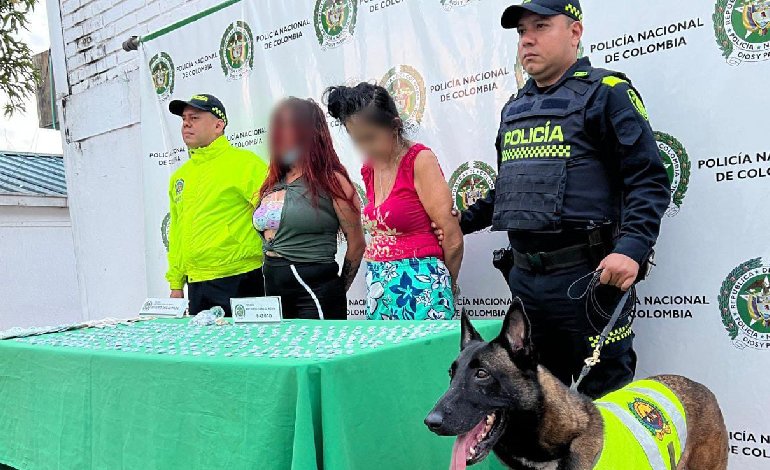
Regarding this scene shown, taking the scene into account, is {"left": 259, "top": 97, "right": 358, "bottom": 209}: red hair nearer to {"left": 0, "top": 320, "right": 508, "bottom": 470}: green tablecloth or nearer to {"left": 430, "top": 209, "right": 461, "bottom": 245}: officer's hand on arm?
{"left": 430, "top": 209, "right": 461, "bottom": 245}: officer's hand on arm

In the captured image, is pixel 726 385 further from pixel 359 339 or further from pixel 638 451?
pixel 359 339

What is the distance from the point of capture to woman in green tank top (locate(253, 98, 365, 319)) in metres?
2.62

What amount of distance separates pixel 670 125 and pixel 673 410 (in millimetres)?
1188

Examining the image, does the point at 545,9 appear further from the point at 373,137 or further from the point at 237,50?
the point at 237,50

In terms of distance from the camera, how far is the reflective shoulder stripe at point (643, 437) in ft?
4.96

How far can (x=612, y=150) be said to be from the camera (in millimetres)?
1908

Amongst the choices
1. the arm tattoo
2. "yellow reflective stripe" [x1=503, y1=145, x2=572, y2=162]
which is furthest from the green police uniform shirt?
"yellow reflective stripe" [x1=503, y1=145, x2=572, y2=162]

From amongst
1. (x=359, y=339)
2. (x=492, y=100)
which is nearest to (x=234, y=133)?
(x=492, y=100)

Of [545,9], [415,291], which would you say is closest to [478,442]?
[415,291]

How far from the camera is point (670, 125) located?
2.40m

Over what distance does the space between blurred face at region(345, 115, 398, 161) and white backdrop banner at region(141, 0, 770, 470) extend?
676mm

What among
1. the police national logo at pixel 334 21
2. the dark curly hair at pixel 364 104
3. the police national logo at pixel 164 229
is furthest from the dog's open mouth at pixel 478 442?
the police national logo at pixel 164 229

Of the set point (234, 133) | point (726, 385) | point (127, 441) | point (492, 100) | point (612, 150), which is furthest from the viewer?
point (234, 133)

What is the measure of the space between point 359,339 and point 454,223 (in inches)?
32.5
